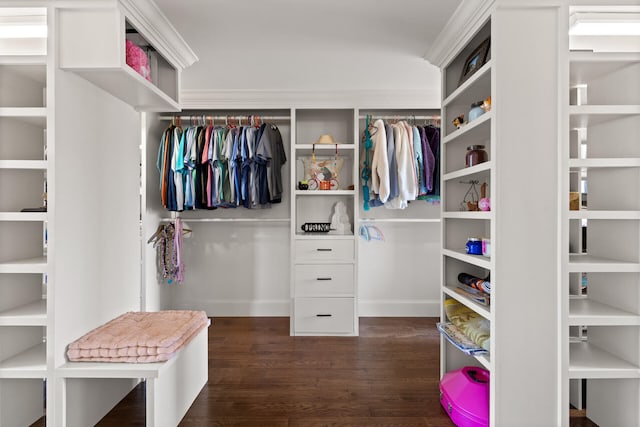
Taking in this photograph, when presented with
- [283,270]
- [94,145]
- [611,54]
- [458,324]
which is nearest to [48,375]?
[94,145]

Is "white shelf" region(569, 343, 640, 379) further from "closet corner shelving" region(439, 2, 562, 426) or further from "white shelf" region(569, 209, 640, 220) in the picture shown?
"white shelf" region(569, 209, 640, 220)

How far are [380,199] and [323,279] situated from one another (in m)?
0.87

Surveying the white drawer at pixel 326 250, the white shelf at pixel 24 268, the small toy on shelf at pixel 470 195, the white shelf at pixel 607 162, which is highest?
the white shelf at pixel 607 162

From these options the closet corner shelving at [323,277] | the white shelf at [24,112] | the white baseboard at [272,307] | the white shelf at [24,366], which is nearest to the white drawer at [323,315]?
the closet corner shelving at [323,277]

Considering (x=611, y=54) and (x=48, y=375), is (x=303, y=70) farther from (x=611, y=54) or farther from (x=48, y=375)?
(x=48, y=375)

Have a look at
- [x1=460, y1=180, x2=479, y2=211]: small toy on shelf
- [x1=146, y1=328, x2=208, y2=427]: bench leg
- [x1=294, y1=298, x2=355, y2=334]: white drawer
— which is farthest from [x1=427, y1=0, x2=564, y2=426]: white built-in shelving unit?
[x1=294, y1=298, x2=355, y2=334]: white drawer

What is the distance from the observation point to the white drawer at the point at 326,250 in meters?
3.57

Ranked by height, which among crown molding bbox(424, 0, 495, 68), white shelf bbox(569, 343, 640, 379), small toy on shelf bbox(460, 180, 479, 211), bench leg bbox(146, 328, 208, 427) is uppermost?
crown molding bbox(424, 0, 495, 68)

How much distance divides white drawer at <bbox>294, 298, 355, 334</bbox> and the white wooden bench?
4.62ft

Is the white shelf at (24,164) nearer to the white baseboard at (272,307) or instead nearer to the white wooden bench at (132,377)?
the white wooden bench at (132,377)

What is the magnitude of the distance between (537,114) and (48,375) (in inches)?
95.1

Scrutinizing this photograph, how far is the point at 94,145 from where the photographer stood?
6.81 feet

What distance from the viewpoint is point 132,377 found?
1.76 meters

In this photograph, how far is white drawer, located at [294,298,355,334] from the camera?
3.54 m
